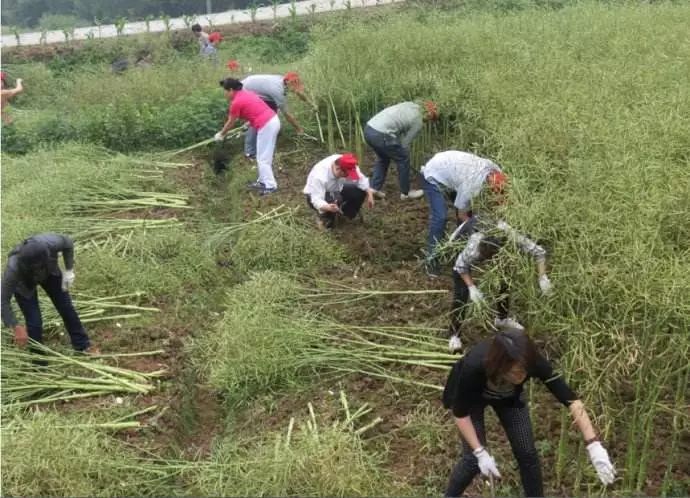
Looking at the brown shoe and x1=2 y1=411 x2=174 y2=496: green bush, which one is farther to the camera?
the brown shoe

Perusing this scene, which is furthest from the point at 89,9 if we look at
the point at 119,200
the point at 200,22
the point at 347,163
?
the point at 347,163

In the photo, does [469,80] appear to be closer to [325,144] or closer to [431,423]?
[325,144]

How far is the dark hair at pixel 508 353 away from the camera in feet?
12.3

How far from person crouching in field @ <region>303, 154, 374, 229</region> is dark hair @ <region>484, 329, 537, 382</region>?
4.65 m

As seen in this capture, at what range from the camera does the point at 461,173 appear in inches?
280

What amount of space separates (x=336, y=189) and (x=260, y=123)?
2.09 meters

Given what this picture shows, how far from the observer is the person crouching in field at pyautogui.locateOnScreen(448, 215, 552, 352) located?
16.3 ft

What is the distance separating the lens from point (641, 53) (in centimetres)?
927

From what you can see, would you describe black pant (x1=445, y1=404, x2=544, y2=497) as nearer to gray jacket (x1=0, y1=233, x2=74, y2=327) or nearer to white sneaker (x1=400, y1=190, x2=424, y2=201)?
gray jacket (x1=0, y1=233, x2=74, y2=327)

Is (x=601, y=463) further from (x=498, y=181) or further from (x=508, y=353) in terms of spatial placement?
(x=498, y=181)

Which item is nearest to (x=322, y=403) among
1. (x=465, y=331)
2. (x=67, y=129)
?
(x=465, y=331)

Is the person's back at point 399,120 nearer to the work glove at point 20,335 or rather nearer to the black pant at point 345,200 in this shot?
the black pant at point 345,200

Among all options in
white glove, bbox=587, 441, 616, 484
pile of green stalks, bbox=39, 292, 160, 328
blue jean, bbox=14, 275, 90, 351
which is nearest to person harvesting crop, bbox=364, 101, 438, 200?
pile of green stalks, bbox=39, 292, 160, 328

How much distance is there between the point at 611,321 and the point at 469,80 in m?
4.97
